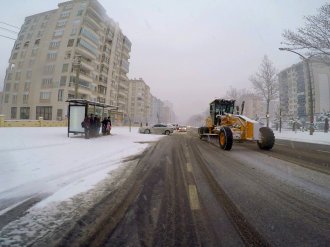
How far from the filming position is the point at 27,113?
51.4 metres

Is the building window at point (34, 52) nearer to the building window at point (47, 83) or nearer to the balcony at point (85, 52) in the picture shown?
the building window at point (47, 83)

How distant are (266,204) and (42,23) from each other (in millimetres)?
65333

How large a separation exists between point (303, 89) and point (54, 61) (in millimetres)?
93946

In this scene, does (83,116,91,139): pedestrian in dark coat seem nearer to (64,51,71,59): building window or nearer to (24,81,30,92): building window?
(64,51,71,59): building window

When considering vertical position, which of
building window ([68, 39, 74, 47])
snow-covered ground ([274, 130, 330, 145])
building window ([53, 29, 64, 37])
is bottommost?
snow-covered ground ([274, 130, 330, 145])

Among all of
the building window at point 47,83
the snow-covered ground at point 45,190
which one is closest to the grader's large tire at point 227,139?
the snow-covered ground at point 45,190

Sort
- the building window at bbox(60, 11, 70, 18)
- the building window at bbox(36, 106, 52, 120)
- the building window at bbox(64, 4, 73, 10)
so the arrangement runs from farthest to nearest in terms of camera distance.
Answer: the building window at bbox(64, 4, 73, 10) < the building window at bbox(60, 11, 70, 18) < the building window at bbox(36, 106, 52, 120)

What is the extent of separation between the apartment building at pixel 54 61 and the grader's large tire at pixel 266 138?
41541 millimetres

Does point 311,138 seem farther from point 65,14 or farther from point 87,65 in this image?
point 65,14

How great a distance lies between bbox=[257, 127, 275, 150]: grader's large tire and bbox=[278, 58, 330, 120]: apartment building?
256 ft

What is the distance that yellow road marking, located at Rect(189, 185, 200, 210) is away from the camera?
3.64m

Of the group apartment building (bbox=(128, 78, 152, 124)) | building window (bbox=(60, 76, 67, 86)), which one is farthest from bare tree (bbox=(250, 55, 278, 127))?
apartment building (bbox=(128, 78, 152, 124))

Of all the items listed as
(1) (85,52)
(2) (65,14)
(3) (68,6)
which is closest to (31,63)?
(1) (85,52)

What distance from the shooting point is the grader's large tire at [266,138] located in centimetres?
1175
